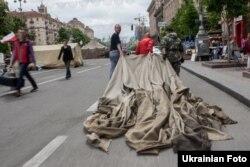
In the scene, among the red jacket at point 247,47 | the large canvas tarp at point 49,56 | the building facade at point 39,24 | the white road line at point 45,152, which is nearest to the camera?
the white road line at point 45,152

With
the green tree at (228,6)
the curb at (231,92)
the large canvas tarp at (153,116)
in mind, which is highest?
the green tree at (228,6)

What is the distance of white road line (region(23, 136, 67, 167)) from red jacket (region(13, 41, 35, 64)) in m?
7.39

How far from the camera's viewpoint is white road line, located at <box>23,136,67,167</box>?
5.87 meters

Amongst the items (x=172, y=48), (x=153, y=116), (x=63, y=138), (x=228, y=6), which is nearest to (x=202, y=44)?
(x=228, y=6)

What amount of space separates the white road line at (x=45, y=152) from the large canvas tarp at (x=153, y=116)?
459mm

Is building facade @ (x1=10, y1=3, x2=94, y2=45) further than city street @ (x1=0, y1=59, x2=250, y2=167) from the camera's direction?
Yes

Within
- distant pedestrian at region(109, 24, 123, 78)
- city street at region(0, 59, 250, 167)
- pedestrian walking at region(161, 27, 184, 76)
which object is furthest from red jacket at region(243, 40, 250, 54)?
pedestrian walking at region(161, 27, 184, 76)

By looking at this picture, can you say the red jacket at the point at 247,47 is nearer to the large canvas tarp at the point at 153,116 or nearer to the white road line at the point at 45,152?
the large canvas tarp at the point at 153,116

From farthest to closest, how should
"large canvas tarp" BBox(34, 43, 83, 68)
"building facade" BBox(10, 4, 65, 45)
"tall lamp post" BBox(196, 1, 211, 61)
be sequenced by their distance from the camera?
"building facade" BBox(10, 4, 65, 45) → "large canvas tarp" BBox(34, 43, 83, 68) → "tall lamp post" BBox(196, 1, 211, 61)

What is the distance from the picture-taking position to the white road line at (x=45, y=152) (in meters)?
5.87

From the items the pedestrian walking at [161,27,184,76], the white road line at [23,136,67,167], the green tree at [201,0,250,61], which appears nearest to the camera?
the white road line at [23,136,67,167]

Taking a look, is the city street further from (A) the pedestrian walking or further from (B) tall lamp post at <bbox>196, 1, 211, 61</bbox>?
(B) tall lamp post at <bbox>196, 1, 211, 61</bbox>

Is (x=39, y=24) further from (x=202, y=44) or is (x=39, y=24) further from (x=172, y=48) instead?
(x=172, y=48)

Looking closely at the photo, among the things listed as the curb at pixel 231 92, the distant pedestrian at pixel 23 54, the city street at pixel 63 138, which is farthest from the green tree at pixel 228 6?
the city street at pixel 63 138
